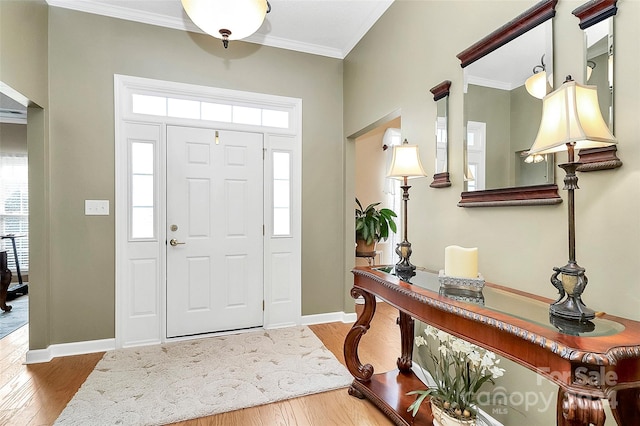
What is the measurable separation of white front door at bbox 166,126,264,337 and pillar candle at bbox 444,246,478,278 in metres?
2.27

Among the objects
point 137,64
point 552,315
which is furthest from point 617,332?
point 137,64

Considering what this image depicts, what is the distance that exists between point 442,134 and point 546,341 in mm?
→ 1519

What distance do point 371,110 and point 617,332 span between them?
2567 mm

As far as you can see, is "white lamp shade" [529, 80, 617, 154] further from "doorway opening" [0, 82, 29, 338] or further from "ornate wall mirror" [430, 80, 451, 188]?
"doorway opening" [0, 82, 29, 338]

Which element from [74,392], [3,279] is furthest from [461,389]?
[3,279]

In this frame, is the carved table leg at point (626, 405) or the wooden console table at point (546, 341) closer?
the wooden console table at point (546, 341)

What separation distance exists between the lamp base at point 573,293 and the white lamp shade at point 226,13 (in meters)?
2.25

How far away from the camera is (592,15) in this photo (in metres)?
1.30

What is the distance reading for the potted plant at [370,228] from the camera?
13.6ft

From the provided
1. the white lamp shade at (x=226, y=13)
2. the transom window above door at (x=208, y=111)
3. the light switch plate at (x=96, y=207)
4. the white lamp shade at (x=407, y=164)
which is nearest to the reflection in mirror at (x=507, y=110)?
the white lamp shade at (x=407, y=164)

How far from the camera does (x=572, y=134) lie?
3.39ft

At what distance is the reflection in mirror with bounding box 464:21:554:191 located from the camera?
153 cm

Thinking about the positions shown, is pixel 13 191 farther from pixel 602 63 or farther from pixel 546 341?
pixel 602 63

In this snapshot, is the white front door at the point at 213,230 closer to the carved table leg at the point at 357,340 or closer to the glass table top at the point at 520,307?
the carved table leg at the point at 357,340
